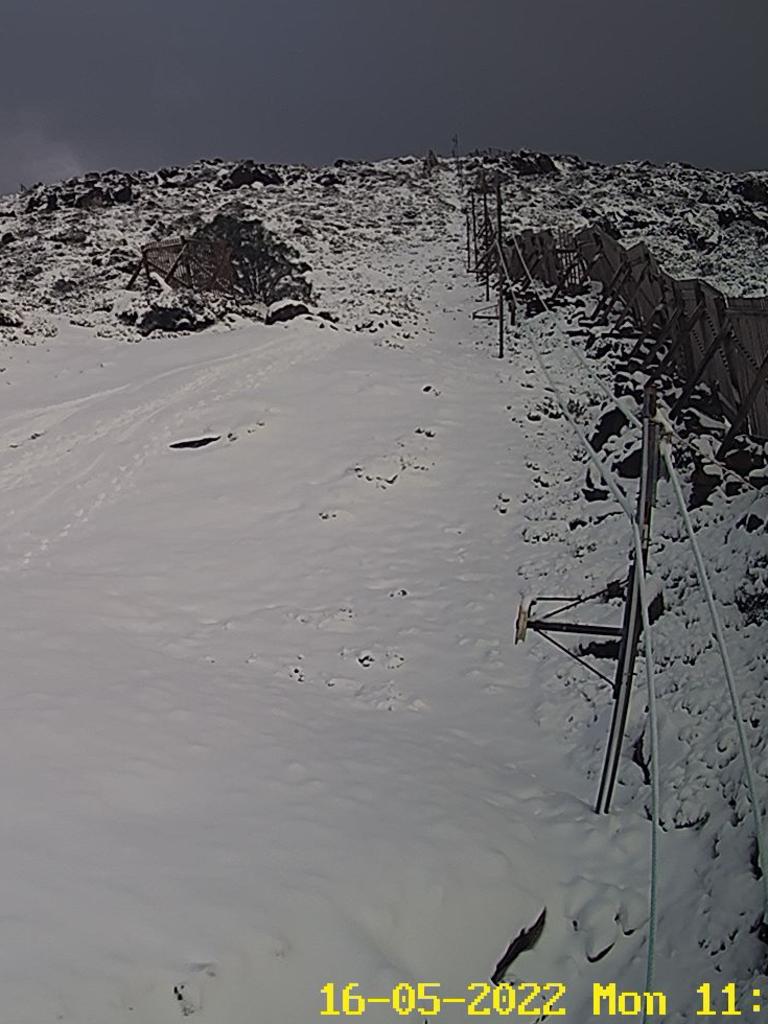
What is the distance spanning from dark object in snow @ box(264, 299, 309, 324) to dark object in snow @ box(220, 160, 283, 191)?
90.0 ft

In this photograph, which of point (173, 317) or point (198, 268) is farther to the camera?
point (198, 268)

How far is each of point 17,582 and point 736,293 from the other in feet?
59.3

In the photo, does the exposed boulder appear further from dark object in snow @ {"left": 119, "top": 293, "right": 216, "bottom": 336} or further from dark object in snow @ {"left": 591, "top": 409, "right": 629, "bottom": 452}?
dark object in snow @ {"left": 591, "top": 409, "right": 629, "bottom": 452}

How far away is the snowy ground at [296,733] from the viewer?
13.4 ft

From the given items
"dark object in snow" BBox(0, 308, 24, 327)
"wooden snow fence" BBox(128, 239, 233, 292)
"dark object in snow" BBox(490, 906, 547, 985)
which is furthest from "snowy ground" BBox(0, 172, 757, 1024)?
"wooden snow fence" BBox(128, 239, 233, 292)

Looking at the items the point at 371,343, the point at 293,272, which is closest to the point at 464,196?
the point at 293,272

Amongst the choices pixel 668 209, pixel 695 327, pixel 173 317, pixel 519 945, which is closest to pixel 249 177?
pixel 668 209

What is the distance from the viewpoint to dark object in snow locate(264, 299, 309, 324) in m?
19.8

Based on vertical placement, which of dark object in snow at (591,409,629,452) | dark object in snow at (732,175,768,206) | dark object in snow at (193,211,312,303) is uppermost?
dark object in snow at (732,175,768,206)

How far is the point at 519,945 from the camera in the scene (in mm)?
4707

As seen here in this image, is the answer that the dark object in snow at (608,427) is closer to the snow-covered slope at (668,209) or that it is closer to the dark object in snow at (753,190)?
the snow-covered slope at (668,209)
